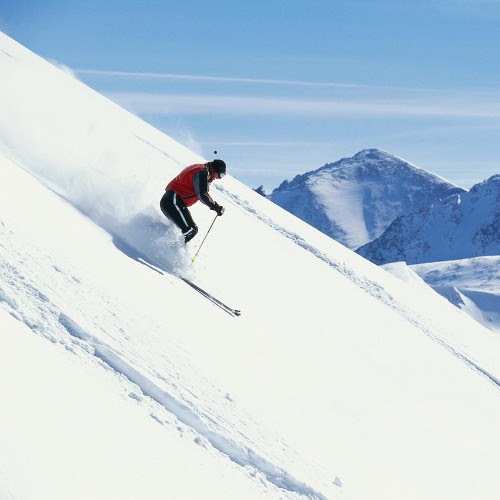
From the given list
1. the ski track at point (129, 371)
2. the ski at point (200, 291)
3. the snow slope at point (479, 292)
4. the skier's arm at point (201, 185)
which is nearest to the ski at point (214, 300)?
the ski at point (200, 291)

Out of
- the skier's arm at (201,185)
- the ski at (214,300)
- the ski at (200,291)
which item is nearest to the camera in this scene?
the ski at (200,291)

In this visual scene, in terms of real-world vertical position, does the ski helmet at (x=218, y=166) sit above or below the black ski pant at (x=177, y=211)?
above

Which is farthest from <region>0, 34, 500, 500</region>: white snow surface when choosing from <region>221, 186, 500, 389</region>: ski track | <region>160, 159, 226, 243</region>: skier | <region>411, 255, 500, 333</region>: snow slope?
<region>411, 255, 500, 333</region>: snow slope

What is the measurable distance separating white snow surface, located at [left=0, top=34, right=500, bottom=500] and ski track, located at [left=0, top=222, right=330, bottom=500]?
16mm

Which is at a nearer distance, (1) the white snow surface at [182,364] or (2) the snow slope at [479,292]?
(1) the white snow surface at [182,364]

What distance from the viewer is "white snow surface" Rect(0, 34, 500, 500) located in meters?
5.14

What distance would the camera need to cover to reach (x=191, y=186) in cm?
1077

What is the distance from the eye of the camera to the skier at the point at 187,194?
10.7m

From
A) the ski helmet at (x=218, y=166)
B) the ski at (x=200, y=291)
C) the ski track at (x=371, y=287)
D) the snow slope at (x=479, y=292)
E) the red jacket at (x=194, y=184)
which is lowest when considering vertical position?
the ski at (x=200, y=291)

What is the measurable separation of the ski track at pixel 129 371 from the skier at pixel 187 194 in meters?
4.23

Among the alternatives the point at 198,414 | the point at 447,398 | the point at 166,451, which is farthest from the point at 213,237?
the point at 166,451

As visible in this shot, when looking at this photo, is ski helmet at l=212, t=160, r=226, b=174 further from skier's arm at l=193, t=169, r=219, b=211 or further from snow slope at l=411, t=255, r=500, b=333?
snow slope at l=411, t=255, r=500, b=333

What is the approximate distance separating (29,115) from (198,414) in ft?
26.0

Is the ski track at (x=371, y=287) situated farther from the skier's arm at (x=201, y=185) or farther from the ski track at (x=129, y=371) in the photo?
the ski track at (x=129, y=371)
